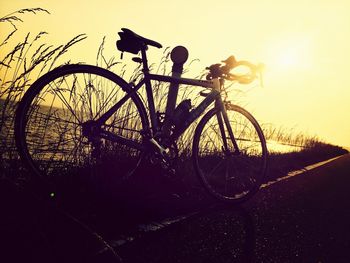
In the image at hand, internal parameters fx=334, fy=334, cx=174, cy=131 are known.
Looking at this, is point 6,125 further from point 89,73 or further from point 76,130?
point 89,73

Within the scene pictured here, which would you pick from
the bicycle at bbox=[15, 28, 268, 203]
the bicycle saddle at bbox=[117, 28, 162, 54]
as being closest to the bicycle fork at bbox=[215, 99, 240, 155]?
the bicycle at bbox=[15, 28, 268, 203]

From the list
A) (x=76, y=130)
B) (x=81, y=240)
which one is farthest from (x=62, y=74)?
(x=81, y=240)

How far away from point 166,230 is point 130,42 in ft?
5.27

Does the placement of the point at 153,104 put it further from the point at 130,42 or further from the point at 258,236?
the point at 258,236

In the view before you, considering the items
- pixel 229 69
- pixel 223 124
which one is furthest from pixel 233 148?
pixel 229 69

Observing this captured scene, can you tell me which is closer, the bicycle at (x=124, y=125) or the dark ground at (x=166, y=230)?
the dark ground at (x=166, y=230)

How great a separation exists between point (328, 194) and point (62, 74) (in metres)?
3.45

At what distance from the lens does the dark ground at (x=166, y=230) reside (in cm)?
164

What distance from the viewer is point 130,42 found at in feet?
9.49

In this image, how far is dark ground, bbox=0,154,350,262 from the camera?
1638 mm

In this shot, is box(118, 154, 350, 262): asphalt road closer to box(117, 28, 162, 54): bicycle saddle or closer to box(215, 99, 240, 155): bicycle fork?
Answer: box(215, 99, 240, 155): bicycle fork

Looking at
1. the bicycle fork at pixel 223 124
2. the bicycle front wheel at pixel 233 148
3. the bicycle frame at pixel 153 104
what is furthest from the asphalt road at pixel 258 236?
the bicycle frame at pixel 153 104

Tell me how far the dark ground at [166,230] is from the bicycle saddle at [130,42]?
127 centimetres

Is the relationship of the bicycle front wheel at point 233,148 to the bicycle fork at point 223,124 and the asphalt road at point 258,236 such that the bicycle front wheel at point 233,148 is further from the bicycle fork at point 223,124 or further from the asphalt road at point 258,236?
the asphalt road at point 258,236
